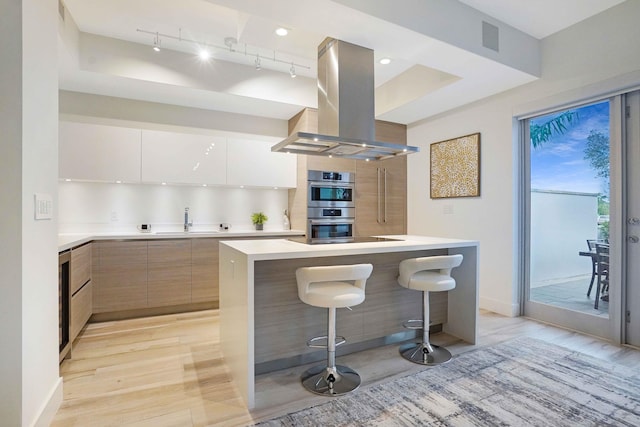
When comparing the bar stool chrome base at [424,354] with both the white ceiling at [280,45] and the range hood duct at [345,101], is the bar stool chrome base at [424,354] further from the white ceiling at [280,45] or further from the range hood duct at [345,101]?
the white ceiling at [280,45]

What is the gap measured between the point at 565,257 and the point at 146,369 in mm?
4005

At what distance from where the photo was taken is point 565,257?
3.32 m

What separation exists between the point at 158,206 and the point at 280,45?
2484 mm

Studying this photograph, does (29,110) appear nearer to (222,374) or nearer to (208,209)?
(222,374)

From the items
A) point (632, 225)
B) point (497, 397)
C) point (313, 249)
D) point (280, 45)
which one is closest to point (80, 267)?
point (313, 249)

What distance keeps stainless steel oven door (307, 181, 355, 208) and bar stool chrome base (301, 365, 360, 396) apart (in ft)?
7.79

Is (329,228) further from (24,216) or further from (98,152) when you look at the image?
(24,216)

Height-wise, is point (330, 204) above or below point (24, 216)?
above

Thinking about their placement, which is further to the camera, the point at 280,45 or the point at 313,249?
the point at 280,45

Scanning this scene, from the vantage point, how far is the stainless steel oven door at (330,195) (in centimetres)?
429

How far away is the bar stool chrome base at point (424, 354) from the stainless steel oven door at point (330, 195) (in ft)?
7.18

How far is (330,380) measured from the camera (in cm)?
212

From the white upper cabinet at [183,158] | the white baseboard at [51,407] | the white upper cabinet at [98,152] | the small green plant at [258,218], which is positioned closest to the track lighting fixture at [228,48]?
the white upper cabinet at [183,158]

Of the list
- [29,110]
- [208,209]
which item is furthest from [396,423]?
[208,209]
